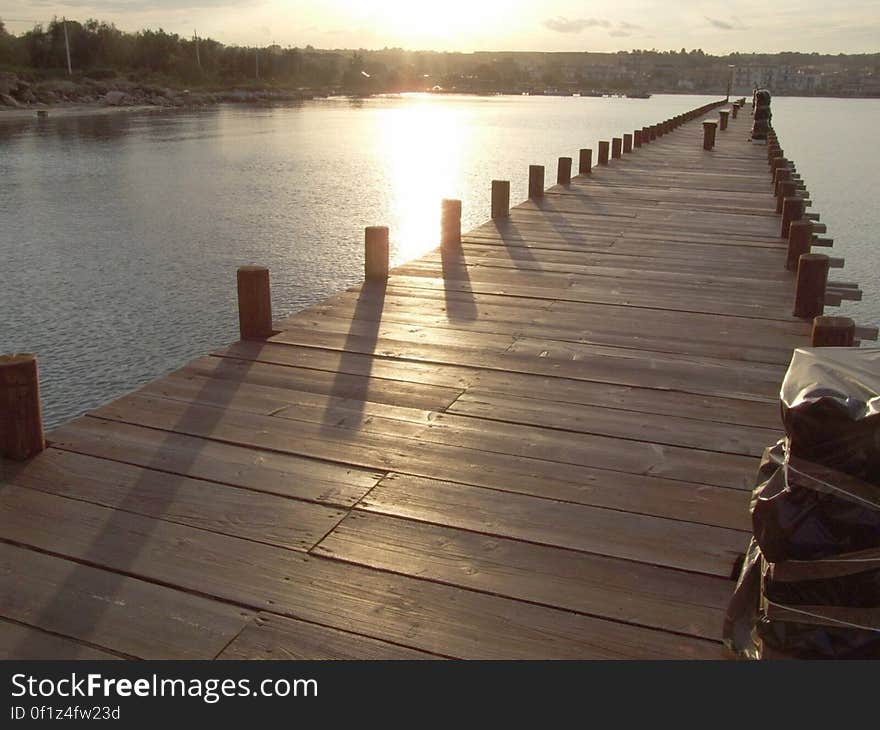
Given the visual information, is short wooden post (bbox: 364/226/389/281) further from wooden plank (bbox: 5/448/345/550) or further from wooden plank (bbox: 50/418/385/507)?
wooden plank (bbox: 5/448/345/550)

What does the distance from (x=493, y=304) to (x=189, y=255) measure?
562 inches

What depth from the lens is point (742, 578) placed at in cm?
276

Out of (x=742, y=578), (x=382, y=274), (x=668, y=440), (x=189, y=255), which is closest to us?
(x=742, y=578)

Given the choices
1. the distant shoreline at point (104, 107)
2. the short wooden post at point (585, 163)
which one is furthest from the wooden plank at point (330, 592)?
the distant shoreline at point (104, 107)

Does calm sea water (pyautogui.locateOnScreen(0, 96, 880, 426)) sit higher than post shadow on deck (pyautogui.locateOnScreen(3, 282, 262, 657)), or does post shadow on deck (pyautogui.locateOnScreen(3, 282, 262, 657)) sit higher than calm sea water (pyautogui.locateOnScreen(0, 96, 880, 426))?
post shadow on deck (pyautogui.locateOnScreen(3, 282, 262, 657))

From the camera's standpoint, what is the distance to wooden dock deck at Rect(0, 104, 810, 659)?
2.96m

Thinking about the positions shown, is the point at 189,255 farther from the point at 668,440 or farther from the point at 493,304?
the point at 668,440

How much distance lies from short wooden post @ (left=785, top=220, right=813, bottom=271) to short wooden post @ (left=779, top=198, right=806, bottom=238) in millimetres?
1680

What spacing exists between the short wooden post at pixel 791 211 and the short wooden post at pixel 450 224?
12.4 feet

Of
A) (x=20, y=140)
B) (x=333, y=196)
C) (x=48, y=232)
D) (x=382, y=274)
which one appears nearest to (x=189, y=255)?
(x=48, y=232)

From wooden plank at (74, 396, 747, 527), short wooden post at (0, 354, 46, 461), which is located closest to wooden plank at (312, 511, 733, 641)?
wooden plank at (74, 396, 747, 527)

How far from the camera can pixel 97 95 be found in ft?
290

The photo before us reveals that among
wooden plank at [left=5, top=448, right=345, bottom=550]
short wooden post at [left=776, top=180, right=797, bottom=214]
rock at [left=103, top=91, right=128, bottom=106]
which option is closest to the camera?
wooden plank at [left=5, top=448, right=345, bottom=550]
